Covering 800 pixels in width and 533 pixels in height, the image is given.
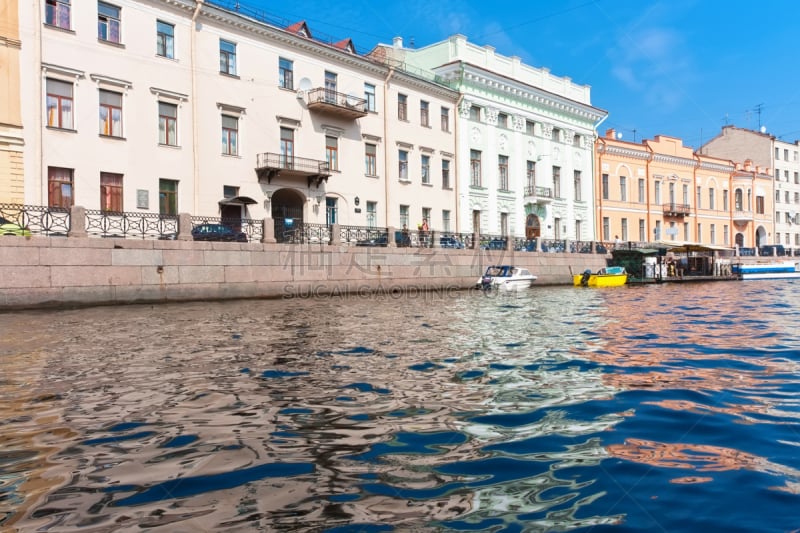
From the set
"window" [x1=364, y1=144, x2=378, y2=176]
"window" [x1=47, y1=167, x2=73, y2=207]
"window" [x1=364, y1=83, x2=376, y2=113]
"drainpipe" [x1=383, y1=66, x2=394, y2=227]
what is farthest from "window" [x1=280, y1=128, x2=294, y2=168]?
"window" [x1=47, y1=167, x2=73, y2=207]

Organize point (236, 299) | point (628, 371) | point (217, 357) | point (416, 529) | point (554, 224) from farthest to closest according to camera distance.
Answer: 1. point (554, 224)
2. point (236, 299)
3. point (217, 357)
4. point (628, 371)
5. point (416, 529)

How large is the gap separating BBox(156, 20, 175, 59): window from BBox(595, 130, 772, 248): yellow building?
1246 inches

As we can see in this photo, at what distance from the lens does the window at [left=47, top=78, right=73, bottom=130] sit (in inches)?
814

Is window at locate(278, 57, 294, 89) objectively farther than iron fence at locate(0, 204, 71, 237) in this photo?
Yes

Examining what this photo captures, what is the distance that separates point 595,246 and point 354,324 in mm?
29760

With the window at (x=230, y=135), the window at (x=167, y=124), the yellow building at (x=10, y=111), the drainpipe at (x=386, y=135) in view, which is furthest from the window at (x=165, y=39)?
the drainpipe at (x=386, y=135)

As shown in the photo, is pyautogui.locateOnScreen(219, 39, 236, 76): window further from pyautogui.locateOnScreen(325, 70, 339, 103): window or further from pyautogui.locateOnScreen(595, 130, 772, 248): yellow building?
pyautogui.locateOnScreen(595, 130, 772, 248): yellow building

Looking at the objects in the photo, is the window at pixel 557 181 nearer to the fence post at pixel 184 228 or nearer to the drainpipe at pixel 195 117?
the drainpipe at pixel 195 117

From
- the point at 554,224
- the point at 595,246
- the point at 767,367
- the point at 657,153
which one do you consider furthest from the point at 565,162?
the point at 767,367

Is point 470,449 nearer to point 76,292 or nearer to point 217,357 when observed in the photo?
point 217,357

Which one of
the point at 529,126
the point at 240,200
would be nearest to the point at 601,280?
the point at 529,126

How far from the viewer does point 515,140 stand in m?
39.5

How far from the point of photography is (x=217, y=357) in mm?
8320

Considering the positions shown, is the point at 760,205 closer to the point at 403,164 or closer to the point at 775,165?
the point at 775,165
